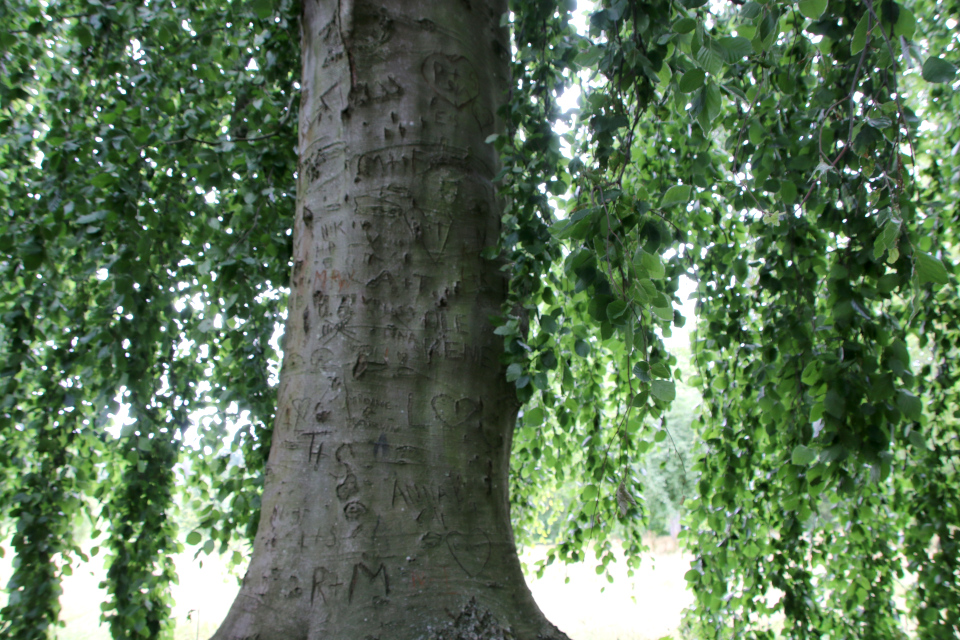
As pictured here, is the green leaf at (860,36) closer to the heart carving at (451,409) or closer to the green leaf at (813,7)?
the green leaf at (813,7)

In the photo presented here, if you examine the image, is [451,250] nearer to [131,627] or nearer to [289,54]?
[289,54]

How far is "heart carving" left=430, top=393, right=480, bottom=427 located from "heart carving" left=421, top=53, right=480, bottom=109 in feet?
2.25

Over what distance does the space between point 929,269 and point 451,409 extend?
2.69 ft

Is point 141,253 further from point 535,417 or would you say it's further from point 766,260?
point 766,260

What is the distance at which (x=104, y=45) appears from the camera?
2143 mm

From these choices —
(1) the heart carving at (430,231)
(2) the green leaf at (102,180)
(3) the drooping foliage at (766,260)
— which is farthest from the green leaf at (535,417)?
(2) the green leaf at (102,180)

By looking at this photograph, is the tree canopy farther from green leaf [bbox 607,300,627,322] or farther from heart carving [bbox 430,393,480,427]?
heart carving [bbox 430,393,480,427]

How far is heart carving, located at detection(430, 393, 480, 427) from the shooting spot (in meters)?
1.16

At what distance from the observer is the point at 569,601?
7215mm

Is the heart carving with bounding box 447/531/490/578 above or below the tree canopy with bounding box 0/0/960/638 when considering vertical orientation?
below

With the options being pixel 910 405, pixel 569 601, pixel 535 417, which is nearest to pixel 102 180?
pixel 535 417

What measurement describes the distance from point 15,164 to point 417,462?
2.48m

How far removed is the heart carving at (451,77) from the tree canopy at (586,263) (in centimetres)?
15

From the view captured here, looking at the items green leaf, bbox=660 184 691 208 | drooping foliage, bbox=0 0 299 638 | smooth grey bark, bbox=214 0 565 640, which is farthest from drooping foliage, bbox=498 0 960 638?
drooping foliage, bbox=0 0 299 638
